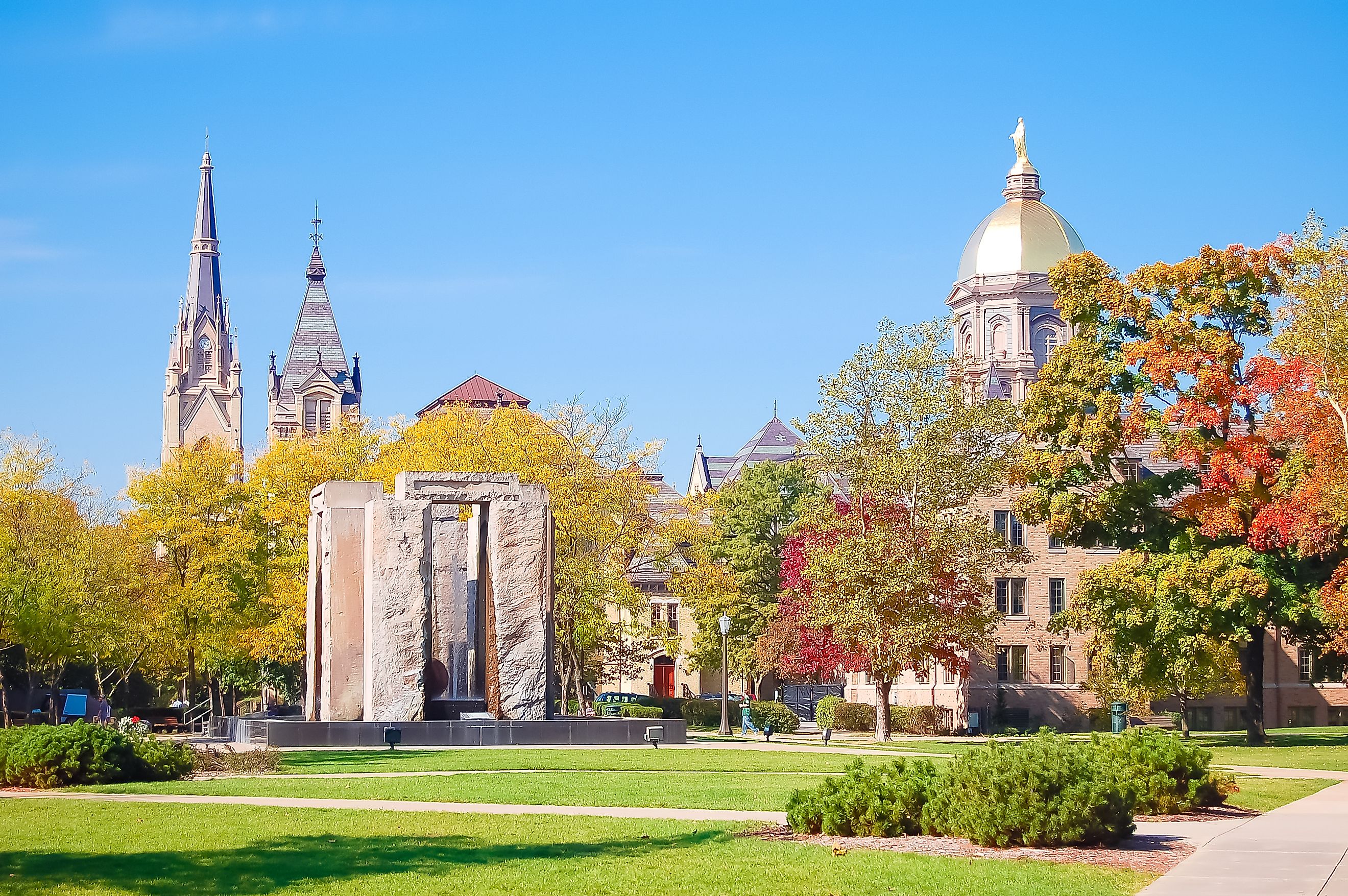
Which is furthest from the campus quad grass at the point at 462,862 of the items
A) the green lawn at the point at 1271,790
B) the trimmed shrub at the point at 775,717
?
the trimmed shrub at the point at 775,717

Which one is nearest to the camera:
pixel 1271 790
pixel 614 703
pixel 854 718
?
pixel 1271 790

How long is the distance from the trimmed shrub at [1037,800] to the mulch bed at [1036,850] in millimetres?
116

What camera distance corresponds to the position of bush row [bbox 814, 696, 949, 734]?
58281 mm

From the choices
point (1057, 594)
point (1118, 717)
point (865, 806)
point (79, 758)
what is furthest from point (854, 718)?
point (865, 806)

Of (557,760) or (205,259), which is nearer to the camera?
(557,760)

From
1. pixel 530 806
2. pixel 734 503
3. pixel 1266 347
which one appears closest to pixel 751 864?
pixel 530 806

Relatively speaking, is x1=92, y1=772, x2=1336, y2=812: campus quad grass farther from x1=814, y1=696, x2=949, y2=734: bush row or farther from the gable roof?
the gable roof

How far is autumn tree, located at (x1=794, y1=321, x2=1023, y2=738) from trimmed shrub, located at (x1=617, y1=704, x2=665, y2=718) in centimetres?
572

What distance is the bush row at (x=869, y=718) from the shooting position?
58281 millimetres

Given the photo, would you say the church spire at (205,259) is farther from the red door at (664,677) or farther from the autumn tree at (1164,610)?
the autumn tree at (1164,610)

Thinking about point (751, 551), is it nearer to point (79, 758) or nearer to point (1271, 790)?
point (1271, 790)

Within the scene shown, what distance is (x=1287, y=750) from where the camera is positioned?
1474 inches

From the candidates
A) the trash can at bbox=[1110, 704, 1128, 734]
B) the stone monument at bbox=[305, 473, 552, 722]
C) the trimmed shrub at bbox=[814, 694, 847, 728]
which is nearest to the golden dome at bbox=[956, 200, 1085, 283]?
the trimmed shrub at bbox=[814, 694, 847, 728]

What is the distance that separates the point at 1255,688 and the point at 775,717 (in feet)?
49.6
